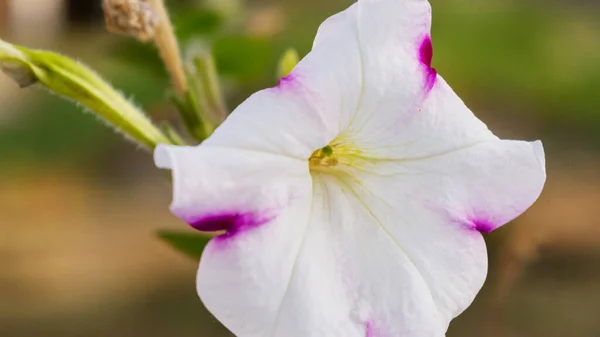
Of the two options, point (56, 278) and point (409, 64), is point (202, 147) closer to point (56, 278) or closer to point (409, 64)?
point (409, 64)

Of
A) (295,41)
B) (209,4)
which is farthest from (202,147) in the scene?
(295,41)

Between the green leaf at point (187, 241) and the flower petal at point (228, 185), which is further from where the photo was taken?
the green leaf at point (187, 241)

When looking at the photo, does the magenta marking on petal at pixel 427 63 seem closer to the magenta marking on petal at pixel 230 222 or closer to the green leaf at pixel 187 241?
the magenta marking on petal at pixel 230 222

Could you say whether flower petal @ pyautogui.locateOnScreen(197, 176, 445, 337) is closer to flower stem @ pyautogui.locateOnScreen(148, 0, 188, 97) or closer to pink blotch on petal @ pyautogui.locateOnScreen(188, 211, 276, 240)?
pink blotch on petal @ pyautogui.locateOnScreen(188, 211, 276, 240)

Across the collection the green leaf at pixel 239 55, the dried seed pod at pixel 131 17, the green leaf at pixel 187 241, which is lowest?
the green leaf at pixel 187 241

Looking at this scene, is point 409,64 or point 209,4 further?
point 209,4

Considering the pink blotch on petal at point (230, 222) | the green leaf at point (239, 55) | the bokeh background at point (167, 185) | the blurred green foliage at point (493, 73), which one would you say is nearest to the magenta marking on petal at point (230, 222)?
the pink blotch on petal at point (230, 222)

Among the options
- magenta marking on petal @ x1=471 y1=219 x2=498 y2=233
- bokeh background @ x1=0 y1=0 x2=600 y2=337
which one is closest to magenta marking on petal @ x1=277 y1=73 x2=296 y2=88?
magenta marking on petal @ x1=471 y1=219 x2=498 y2=233
